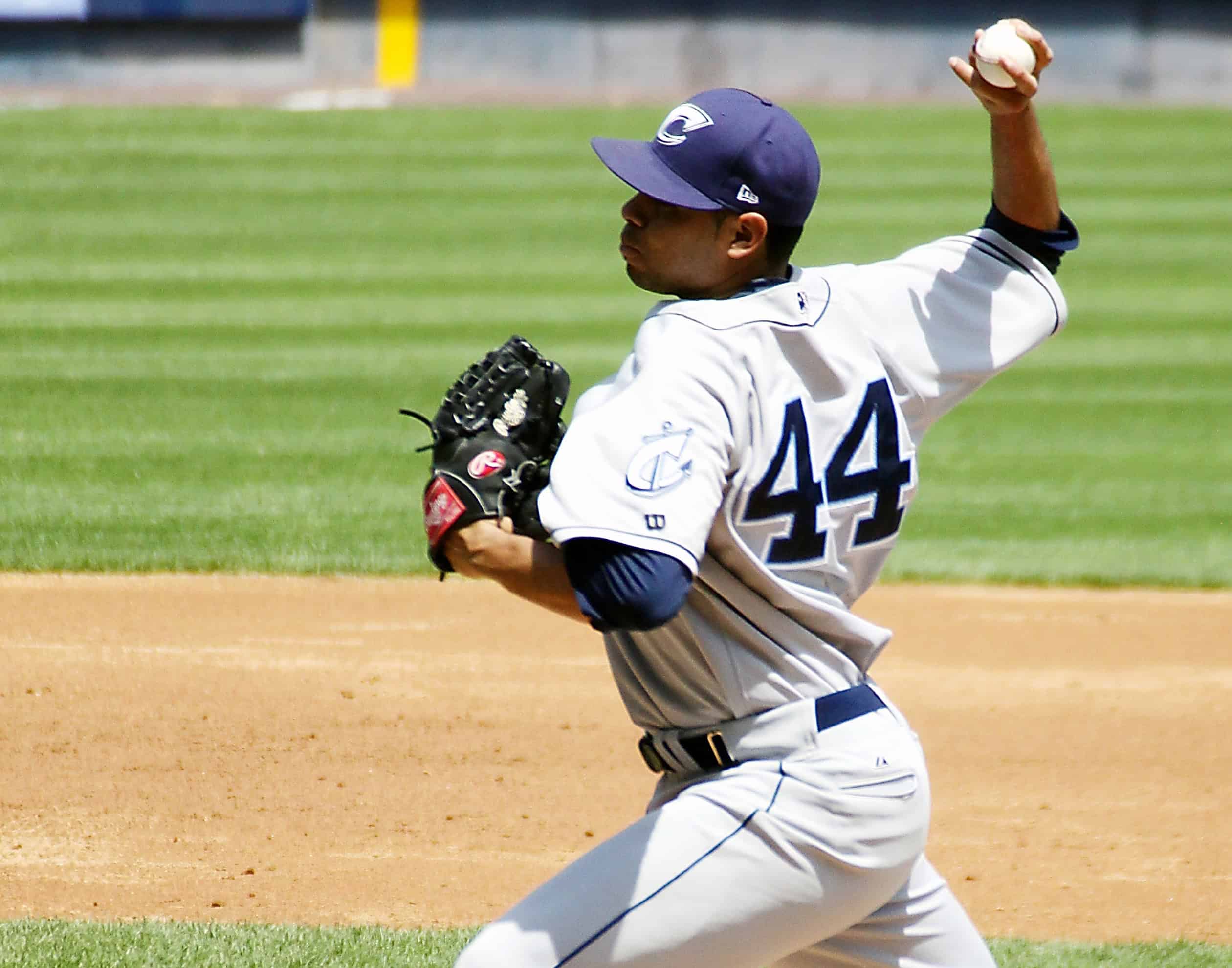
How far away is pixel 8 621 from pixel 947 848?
3.54 m

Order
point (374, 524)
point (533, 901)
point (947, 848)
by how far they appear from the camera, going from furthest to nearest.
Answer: point (374, 524)
point (947, 848)
point (533, 901)

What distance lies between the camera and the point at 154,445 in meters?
8.41

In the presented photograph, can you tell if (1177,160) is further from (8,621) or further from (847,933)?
(847,933)

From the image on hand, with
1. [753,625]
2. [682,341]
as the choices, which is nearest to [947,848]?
[753,625]

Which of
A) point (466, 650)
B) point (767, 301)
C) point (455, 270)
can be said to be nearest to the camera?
point (767, 301)

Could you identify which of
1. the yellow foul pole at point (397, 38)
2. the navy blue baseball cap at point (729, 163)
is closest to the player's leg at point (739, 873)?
the navy blue baseball cap at point (729, 163)

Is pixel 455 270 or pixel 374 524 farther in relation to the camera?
pixel 455 270

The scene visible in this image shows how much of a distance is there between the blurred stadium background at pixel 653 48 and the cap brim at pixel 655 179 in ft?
57.3

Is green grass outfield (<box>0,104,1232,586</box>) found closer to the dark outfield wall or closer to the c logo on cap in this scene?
the dark outfield wall

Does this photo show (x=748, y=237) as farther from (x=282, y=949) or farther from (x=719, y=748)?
(x=282, y=949)

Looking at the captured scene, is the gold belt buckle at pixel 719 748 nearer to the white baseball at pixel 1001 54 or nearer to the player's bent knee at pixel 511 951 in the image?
the player's bent knee at pixel 511 951

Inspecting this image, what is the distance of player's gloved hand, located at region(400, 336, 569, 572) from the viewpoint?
228 centimetres

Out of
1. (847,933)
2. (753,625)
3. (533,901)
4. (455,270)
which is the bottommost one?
(455,270)

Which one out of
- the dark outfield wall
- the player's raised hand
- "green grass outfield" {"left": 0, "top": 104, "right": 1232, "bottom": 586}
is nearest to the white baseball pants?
the player's raised hand
